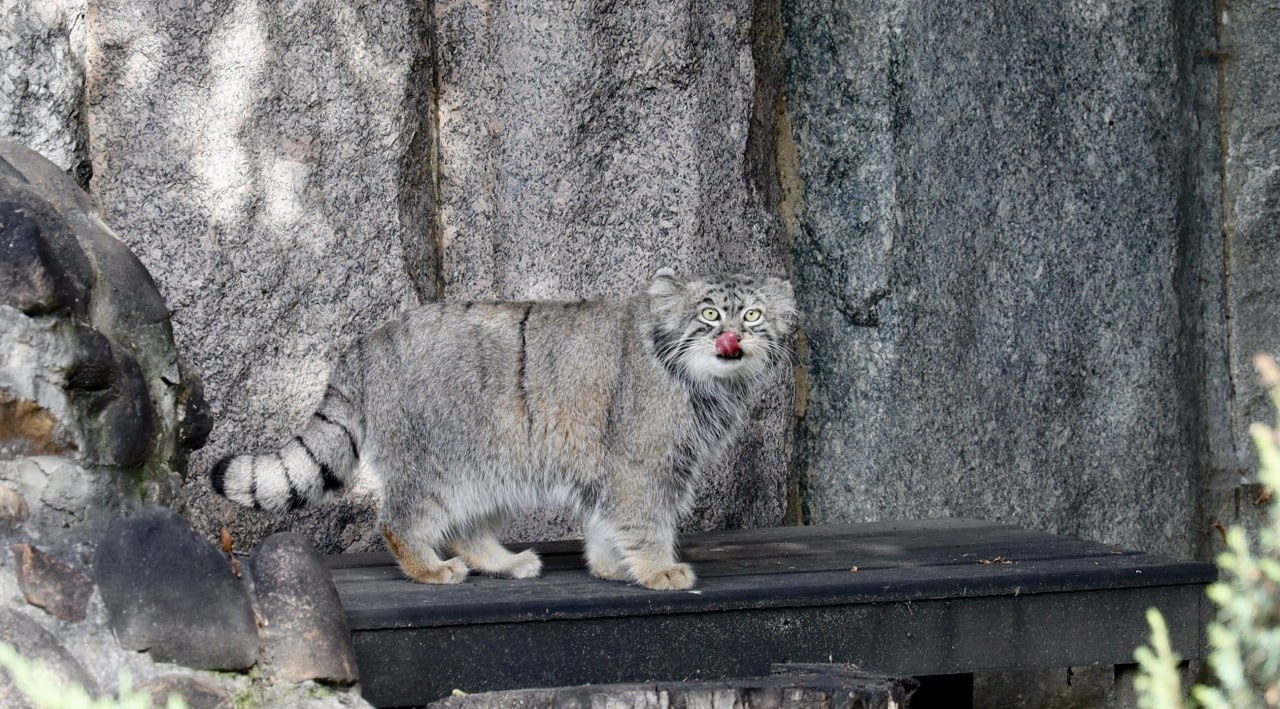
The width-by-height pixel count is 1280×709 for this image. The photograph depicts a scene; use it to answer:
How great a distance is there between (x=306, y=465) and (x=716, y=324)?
4.07 ft

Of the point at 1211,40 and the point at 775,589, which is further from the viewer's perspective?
the point at 1211,40

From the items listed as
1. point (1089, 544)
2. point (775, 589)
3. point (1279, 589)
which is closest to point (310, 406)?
point (775, 589)

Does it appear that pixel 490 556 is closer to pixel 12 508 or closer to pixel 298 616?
pixel 298 616

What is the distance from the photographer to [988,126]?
5734mm

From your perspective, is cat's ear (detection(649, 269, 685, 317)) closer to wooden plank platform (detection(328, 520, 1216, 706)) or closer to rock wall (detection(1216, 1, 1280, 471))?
wooden plank platform (detection(328, 520, 1216, 706))

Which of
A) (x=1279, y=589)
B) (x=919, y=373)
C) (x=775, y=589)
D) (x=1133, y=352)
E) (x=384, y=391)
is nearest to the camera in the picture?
(x=1279, y=589)

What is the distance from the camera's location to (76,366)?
338 centimetres

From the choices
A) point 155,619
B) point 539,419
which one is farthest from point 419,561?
point 155,619

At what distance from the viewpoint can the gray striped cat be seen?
4.32 meters

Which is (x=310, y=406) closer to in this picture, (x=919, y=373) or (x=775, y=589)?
(x=775, y=589)

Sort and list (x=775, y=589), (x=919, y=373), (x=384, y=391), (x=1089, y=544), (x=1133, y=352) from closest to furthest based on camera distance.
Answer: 1. (x=775, y=589)
2. (x=384, y=391)
3. (x=1089, y=544)
4. (x=919, y=373)
5. (x=1133, y=352)

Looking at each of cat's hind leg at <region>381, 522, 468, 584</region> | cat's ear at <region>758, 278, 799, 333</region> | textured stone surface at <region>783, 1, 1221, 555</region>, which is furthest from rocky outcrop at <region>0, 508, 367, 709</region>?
textured stone surface at <region>783, 1, 1221, 555</region>

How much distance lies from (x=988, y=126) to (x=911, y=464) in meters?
1.32

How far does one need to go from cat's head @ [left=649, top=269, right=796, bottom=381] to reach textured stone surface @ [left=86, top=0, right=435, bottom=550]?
1150 mm
